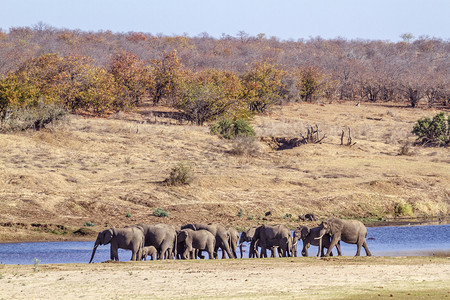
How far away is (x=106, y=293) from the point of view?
1475cm

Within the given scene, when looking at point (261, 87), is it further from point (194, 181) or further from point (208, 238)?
point (208, 238)

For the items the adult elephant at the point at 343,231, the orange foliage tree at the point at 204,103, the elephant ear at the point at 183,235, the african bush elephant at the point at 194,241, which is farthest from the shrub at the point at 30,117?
the adult elephant at the point at 343,231

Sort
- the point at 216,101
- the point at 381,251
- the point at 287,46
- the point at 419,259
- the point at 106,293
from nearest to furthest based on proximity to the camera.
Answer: the point at 106,293 < the point at 419,259 < the point at 381,251 < the point at 216,101 < the point at 287,46

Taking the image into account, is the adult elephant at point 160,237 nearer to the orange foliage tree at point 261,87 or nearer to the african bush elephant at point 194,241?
the african bush elephant at point 194,241

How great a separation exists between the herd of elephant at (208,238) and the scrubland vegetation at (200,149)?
6.54 meters

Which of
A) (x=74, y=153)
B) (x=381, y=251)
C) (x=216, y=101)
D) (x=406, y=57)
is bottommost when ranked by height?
(x=381, y=251)

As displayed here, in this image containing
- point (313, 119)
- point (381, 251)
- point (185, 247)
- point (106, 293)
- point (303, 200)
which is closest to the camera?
point (106, 293)

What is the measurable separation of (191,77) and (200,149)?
20396 millimetres

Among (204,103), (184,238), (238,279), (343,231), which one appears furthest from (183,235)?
(204,103)

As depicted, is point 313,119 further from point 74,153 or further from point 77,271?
point 77,271

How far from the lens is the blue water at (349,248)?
2241 cm

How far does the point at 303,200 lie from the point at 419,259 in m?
14.7

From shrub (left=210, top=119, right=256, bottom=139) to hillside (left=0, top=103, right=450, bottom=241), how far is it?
0.80 meters

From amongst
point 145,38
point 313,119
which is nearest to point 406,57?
point 145,38
